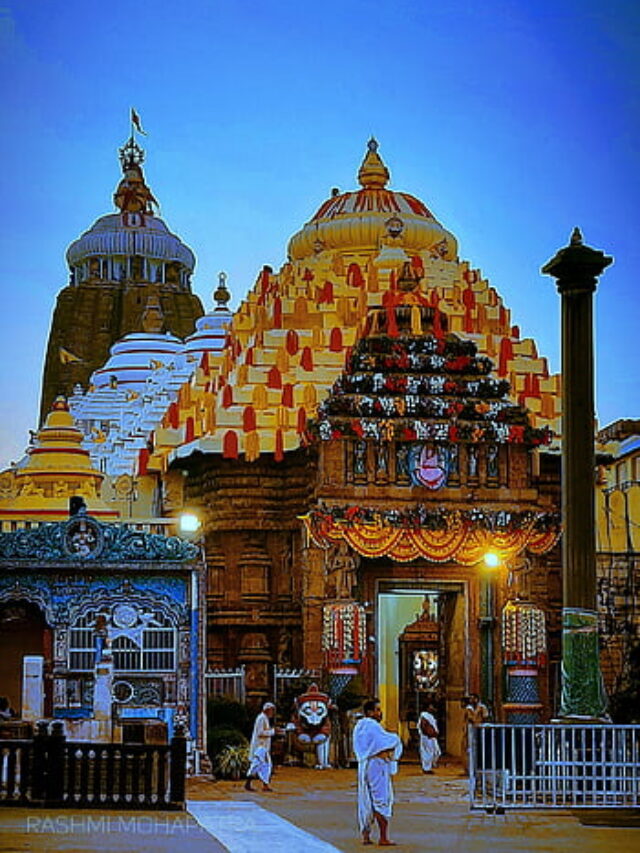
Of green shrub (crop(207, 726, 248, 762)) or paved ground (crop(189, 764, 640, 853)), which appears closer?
paved ground (crop(189, 764, 640, 853))

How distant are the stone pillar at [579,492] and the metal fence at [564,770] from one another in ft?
2.54

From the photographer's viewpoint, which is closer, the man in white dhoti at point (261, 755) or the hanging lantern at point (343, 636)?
the man in white dhoti at point (261, 755)

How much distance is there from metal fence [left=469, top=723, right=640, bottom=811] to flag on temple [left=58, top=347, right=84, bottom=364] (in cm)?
5100

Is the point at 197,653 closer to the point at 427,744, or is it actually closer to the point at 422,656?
the point at 427,744

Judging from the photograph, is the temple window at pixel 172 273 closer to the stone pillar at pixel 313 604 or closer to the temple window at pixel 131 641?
the stone pillar at pixel 313 604

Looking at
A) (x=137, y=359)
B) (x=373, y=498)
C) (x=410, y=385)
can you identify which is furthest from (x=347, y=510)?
(x=137, y=359)

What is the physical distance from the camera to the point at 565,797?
16750 millimetres

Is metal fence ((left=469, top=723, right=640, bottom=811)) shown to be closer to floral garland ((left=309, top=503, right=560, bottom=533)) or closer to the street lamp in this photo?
the street lamp

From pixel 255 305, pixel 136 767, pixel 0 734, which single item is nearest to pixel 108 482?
pixel 255 305

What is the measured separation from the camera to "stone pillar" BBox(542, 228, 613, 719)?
17.6 metres

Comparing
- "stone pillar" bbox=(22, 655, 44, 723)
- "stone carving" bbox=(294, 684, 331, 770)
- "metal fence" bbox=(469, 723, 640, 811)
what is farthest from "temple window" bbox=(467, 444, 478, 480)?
"metal fence" bbox=(469, 723, 640, 811)

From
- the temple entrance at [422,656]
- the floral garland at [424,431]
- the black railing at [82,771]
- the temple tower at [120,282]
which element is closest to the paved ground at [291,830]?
the black railing at [82,771]

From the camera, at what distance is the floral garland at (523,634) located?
88.1 feet

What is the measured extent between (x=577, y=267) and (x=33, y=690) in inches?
332
